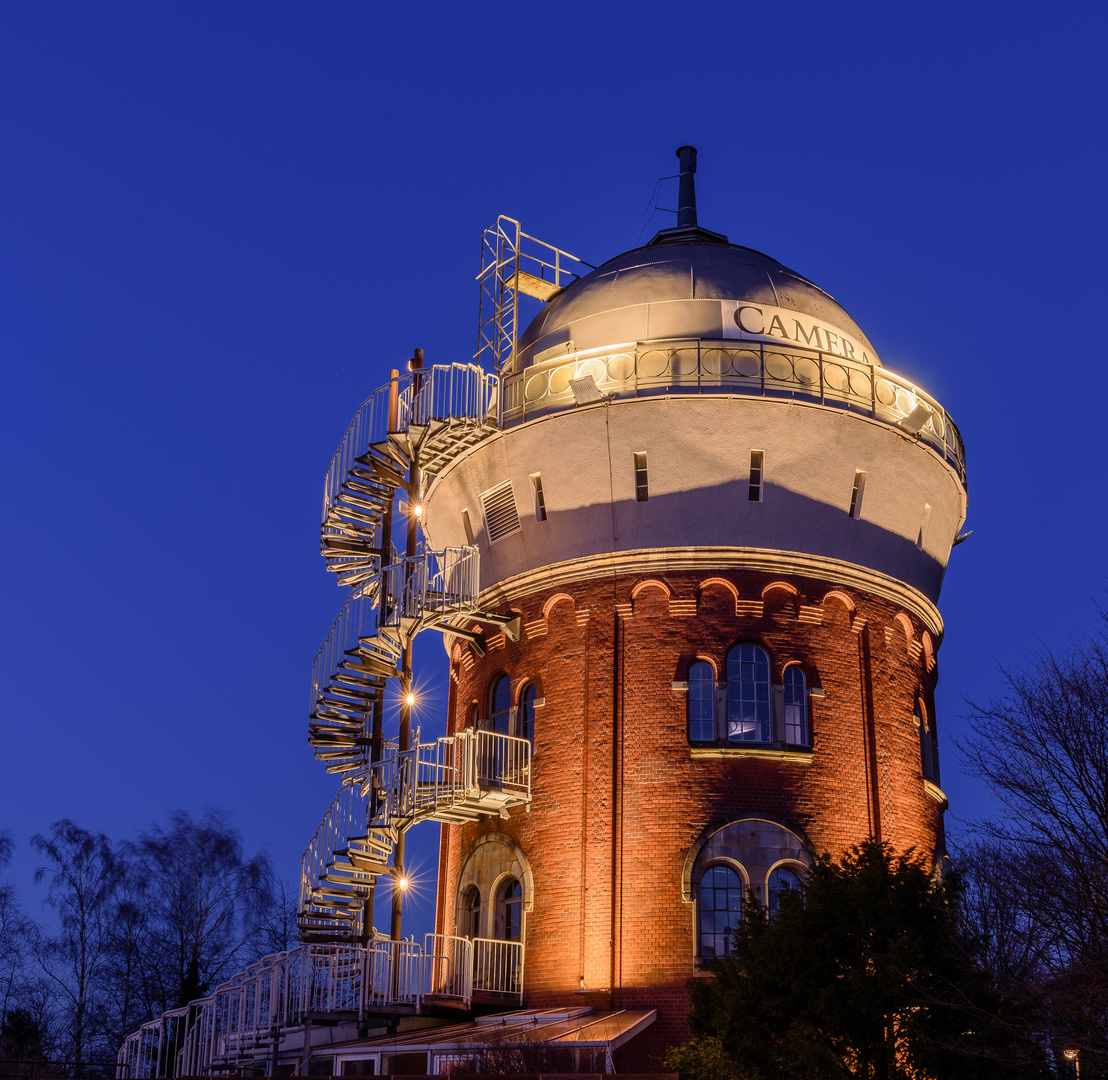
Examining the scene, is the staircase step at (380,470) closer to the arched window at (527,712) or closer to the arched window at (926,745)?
the arched window at (527,712)

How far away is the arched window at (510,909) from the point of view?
1136 inches

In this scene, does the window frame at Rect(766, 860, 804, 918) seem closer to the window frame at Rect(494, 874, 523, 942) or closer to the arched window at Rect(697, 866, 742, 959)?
the arched window at Rect(697, 866, 742, 959)

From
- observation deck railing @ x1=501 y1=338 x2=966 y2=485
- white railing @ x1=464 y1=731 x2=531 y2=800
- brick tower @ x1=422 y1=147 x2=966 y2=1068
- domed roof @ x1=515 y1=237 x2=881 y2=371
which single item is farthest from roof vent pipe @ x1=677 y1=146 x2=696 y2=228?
white railing @ x1=464 y1=731 x2=531 y2=800

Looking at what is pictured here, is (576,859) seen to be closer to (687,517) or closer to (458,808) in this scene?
(458,808)

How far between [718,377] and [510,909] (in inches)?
439

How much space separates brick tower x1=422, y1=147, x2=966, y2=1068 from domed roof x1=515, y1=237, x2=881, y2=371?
8 cm

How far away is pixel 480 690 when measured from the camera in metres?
31.1

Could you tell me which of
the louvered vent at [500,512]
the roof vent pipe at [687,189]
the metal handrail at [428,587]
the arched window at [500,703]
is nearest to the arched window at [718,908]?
the arched window at [500,703]

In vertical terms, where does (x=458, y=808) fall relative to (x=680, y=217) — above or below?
below

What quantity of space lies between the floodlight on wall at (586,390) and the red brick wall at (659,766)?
3.57 meters

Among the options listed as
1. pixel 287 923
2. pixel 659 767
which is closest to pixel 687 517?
pixel 659 767

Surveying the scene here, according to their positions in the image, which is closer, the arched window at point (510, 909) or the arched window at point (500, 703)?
the arched window at point (510, 909)

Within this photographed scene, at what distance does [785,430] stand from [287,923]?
36532 mm

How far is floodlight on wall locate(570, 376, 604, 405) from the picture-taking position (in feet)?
96.9
